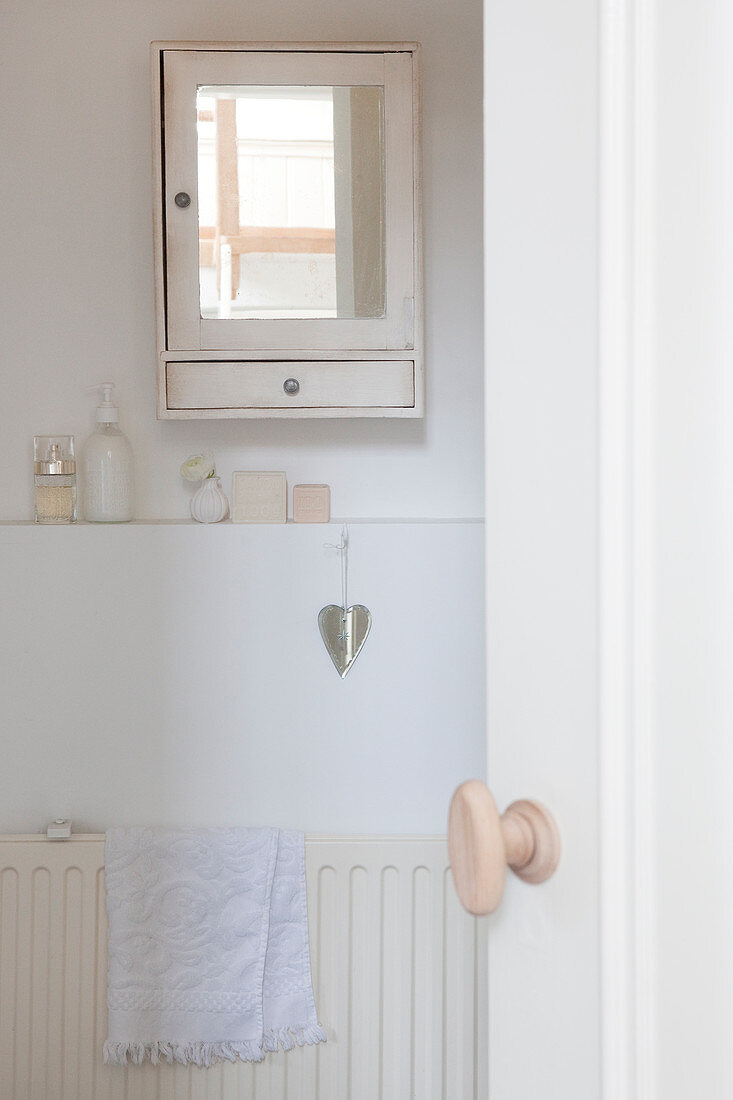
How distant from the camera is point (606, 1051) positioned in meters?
0.40

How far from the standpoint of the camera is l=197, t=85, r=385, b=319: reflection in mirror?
1449mm

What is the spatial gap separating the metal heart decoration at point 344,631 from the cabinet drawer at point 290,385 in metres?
0.32

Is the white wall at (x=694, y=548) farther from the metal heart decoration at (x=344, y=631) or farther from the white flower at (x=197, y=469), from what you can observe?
the white flower at (x=197, y=469)

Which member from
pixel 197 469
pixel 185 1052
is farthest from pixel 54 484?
pixel 185 1052

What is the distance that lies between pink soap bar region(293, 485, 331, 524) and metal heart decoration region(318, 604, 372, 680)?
0.46 feet

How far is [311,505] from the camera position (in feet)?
5.16

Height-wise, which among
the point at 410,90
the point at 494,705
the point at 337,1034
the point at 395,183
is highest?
the point at 410,90

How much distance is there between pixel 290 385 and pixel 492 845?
1.14 metres

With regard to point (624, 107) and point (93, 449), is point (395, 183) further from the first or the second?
point (624, 107)

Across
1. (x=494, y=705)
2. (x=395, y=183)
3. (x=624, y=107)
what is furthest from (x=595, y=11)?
(x=395, y=183)

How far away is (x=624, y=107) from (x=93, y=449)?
1.31 m

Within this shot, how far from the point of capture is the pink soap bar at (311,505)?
1572 millimetres

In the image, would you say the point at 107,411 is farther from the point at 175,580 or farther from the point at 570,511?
the point at 570,511

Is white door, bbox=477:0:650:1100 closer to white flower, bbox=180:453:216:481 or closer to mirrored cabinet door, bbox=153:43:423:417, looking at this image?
mirrored cabinet door, bbox=153:43:423:417
